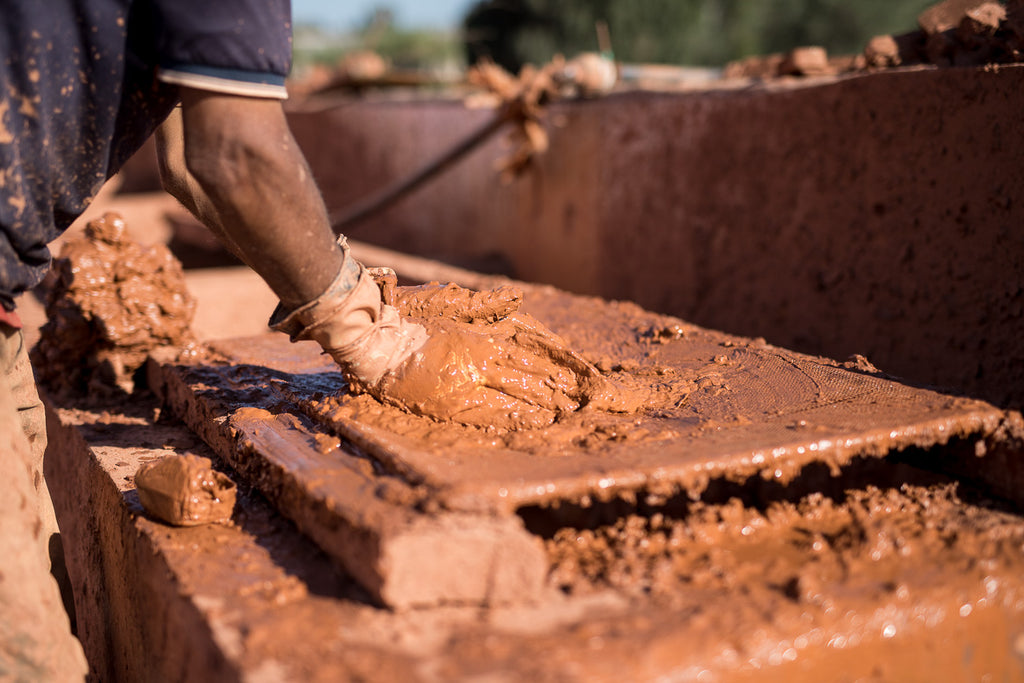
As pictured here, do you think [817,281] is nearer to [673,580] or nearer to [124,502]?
[673,580]

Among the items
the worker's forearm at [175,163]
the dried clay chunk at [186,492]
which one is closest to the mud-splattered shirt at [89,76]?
the worker's forearm at [175,163]

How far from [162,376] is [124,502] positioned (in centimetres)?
80

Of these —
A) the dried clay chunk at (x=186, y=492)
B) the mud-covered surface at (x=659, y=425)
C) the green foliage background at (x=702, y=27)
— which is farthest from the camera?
the green foliage background at (x=702, y=27)

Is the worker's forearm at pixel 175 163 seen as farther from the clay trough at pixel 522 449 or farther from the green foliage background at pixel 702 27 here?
the green foliage background at pixel 702 27

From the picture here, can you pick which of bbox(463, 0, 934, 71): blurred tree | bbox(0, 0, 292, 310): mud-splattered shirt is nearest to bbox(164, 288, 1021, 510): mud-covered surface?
bbox(0, 0, 292, 310): mud-splattered shirt

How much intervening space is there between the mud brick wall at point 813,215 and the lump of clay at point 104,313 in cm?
249

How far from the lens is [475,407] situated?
6.22 ft

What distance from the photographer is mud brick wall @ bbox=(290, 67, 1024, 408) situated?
9.29 ft

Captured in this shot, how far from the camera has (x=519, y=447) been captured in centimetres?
173

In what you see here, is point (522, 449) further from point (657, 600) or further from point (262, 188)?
point (262, 188)

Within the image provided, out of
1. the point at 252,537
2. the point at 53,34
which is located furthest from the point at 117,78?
the point at 252,537

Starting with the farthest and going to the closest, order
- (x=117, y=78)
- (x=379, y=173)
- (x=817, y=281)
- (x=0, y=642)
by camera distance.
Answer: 1. (x=379, y=173)
2. (x=817, y=281)
3. (x=117, y=78)
4. (x=0, y=642)

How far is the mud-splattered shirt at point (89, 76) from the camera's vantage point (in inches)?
57.1

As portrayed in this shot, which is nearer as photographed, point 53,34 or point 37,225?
point 53,34
